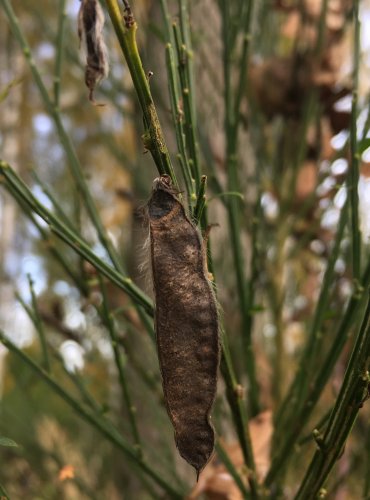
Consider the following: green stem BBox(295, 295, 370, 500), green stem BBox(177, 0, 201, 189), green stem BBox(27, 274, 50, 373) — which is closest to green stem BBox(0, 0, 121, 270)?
green stem BBox(27, 274, 50, 373)

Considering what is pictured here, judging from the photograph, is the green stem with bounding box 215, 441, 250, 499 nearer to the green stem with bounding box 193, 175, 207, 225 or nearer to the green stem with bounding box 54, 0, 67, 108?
the green stem with bounding box 193, 175, 207, 225

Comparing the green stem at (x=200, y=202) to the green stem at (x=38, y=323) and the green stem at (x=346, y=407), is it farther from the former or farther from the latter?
the green stem at (x=38, y=323)

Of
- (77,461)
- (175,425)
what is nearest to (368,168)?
(175,425)

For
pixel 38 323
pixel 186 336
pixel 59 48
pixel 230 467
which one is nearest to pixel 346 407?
pixel 186 336

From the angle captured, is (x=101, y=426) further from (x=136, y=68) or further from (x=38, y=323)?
(x=136, y=68)

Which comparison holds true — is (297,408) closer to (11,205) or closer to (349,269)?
(349,269)

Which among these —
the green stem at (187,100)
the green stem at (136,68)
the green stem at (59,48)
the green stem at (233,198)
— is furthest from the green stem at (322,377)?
the green stem at (59,48)

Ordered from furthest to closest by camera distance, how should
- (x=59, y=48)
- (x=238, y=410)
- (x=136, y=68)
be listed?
(x=59, y=48) < (x=238, y=410) < (x=136, y=68)
